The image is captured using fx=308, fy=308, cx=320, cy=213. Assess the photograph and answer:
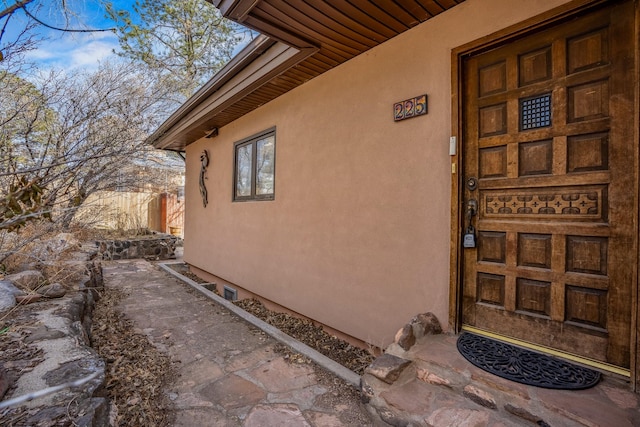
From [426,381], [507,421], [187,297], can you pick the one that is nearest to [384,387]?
[426,381]

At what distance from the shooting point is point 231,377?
2.38 metres

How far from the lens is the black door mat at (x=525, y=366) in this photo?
1.61 meters

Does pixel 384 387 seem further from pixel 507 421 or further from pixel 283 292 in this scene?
pixel 283 292

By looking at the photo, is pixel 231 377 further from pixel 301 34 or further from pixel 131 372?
pixel 301 34

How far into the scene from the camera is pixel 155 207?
11.7 m

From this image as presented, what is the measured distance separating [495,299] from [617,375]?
664 mm

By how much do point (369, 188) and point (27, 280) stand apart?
341 cm

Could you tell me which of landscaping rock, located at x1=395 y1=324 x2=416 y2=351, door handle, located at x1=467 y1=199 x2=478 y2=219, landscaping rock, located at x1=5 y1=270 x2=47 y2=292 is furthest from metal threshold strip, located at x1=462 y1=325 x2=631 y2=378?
landscaping rock, located at x1=5 y1=270 x2=47 y2=292

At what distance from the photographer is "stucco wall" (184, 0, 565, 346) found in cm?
231

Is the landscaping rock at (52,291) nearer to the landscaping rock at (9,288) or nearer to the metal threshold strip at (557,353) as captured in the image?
the landscaping rock at (9,288)

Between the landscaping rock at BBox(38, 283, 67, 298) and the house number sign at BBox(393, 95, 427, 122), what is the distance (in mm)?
3601

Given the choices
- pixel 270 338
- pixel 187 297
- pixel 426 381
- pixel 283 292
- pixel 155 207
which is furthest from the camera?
pixel 155 207

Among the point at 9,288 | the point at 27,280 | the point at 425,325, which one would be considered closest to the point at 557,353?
the point at 425,325

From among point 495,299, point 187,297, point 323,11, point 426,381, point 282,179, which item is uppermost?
point 323,11
